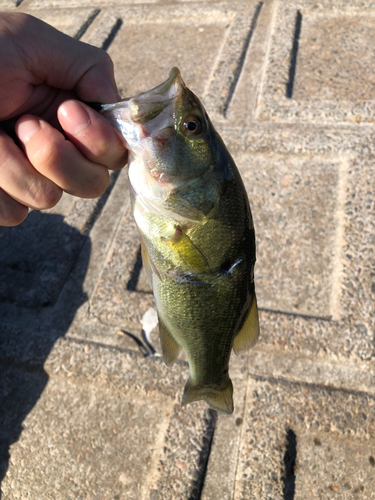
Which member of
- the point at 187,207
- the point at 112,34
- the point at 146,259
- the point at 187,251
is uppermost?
the point at 187,207

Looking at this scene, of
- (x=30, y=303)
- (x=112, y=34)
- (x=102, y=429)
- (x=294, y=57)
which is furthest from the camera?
(x=112, y=34)

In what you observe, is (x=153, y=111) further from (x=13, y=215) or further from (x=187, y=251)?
(x=13, y=215)

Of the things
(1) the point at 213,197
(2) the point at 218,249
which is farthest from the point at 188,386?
(1) the point at 213,197

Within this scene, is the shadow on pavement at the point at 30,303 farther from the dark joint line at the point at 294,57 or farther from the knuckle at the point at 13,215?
the dark joint line at the point at 294,57

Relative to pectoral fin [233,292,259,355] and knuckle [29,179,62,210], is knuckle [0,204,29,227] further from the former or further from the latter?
pectoral fin [233,292,259,355]

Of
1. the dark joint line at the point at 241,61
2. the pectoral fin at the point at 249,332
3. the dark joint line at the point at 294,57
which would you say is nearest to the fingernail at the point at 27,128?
the pectoral fin at the point at 249,332

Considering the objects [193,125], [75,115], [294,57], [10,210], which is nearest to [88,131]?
[75,115]
